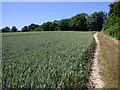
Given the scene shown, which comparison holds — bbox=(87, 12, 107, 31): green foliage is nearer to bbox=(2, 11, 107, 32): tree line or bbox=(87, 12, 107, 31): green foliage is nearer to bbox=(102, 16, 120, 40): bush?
bbox=(2, 11, 107, 32): tree line

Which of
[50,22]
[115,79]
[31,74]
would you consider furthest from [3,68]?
[50,22]

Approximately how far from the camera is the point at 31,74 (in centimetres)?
946

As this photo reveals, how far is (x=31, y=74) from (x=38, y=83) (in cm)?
116

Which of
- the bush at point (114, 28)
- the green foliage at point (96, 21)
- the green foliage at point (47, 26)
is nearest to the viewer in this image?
the bush at point (114, 28)

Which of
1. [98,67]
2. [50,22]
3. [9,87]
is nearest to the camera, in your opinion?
[9,87]

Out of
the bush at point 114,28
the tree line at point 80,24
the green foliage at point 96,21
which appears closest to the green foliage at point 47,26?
the tree line at point 80,24

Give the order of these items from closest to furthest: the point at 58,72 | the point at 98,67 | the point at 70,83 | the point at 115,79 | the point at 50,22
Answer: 1. the point at 70,83
2. the point at 58,72
3. the point at 115,79
4. the point at 98,67
5. the point at 50,22

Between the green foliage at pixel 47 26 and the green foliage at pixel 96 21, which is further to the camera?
the green foliage at pixel 47 26

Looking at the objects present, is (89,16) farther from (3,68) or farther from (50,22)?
(3,68)

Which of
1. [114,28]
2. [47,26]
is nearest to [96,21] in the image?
[47,26]

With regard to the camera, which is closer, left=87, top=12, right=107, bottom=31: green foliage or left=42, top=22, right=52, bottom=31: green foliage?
left=87, top=12, right=107, bottom=31: green foliage

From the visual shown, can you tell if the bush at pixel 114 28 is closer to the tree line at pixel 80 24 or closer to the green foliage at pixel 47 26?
the tree line at pixel 80 24

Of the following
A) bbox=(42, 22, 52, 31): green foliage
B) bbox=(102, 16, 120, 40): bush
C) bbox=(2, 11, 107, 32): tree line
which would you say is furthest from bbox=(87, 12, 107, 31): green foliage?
bbox=(102, 16, 120, 40): bush

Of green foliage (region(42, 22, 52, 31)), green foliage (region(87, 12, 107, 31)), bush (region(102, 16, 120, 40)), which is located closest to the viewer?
bush (region(102, 16, 120, 40))
